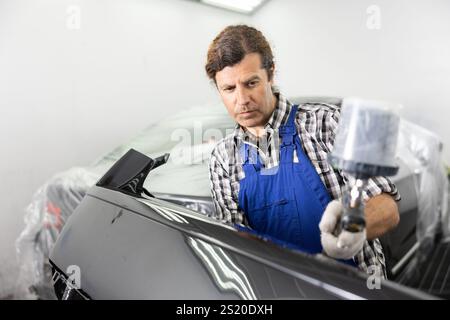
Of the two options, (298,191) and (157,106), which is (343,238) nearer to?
(298,191)

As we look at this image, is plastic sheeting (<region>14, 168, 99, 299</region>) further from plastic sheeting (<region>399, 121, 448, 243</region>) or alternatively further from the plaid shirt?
plastic sheeting (<region>399, 121, 448, 243</region>)

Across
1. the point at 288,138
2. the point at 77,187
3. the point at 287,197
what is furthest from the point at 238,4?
the point at 287,197

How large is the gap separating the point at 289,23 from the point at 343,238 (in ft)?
8.97

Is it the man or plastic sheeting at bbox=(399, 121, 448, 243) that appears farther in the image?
plastic sheeting at bbox=(399, 121, 448, 243)

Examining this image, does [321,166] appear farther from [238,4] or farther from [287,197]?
[238,4]

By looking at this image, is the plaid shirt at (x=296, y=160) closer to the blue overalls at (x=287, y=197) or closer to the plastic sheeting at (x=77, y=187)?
the blue overalls at (x=287, y=197)

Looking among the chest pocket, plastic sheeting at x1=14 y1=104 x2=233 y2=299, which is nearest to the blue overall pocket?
the chest pocket

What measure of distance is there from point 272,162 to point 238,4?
270 centimetres

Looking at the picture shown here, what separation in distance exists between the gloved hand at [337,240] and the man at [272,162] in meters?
0.30

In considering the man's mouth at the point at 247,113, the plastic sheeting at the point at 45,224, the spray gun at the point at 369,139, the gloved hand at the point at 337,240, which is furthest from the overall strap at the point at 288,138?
the plastic sheeting at the point at 45,224

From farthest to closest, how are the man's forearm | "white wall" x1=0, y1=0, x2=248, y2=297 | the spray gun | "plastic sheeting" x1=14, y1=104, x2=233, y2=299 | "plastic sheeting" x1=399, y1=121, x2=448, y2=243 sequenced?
1. "white wall" x1=0, y1=0, x2=248, y2=297
2. "plastic sheeting" x1=14, y1=104, x2=233, y2=299
3. "plastic sheeting" x1=399, y1=121, x2=448, y2=243
4. the man's forearm
5. the spray gun

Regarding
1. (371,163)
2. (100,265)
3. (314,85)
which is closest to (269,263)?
(371,163)

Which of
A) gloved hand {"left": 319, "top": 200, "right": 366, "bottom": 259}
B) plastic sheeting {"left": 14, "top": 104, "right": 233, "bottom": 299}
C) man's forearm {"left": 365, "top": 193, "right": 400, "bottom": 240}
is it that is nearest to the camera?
gloved hand {"left": 319, "top": 200, "right": 366, "bottom": 259}

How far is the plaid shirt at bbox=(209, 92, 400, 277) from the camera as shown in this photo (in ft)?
3.39
